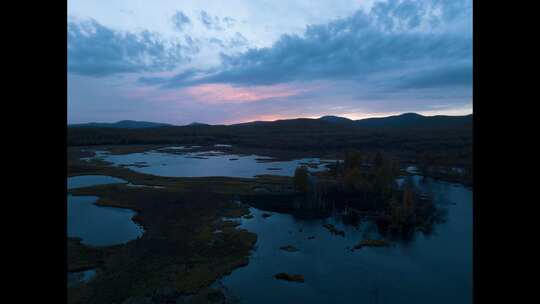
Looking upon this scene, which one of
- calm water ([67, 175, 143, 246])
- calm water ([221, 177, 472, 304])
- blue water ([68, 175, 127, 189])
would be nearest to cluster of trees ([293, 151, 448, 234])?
calm water ([221, 177, 472, 304])

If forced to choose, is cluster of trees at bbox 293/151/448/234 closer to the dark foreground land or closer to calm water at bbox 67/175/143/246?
the dark foreground land

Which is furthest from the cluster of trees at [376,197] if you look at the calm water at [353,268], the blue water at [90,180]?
the blue water at [90,180]

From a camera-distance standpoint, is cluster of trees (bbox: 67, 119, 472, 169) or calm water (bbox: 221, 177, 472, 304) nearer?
calm water (bbox: 221, 177, 472, 304)

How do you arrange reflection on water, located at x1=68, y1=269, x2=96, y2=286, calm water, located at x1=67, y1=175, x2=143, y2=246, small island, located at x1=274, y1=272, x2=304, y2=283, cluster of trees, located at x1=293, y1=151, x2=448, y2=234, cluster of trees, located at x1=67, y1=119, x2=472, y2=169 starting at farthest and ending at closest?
cluster of trees, located at x1=67, y1=119, x2=472, y2=169 → cluster of trees, located at x1=293, y1=151, x2=448, y2=234 → calm water, located at x1=67, y1=175, x2=143, y2=246 → small island, located at x1=274, y1=272, x2=304, y2=283 → reflection on water, located at x1=68, y1=269, x2=96, y2=286

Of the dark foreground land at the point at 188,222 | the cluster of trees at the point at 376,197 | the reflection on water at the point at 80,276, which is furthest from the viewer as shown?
the cluster of trees at the point at 376,197

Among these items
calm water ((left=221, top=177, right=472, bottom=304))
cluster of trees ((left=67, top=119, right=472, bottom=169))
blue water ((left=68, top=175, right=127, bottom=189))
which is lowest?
calm water ((left=221, top=177, right=472, bottom=304))

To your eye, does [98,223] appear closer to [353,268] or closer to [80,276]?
[80,276]

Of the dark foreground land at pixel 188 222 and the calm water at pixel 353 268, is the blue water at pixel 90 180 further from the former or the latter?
the calm water at pixel 353 268
